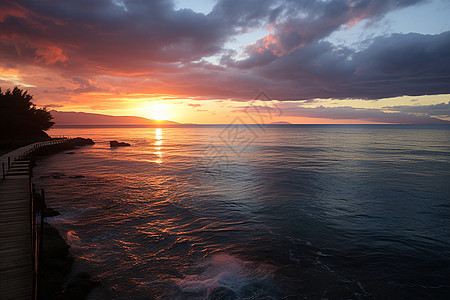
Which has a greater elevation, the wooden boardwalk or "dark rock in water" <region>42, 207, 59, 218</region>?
the wooden boardwalk

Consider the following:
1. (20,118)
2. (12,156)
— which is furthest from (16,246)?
(20,118)

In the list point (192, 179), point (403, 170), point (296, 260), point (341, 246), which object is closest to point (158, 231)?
point (296, 260)

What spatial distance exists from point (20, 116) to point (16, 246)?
84.2 metres

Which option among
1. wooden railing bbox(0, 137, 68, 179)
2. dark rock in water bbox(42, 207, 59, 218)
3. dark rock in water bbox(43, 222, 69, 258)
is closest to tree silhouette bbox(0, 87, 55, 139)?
wooden railing bbox(0, 137, 68, 179)

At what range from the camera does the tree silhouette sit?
70.8m

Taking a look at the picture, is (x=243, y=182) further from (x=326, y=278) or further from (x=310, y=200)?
(x=326, y=278)

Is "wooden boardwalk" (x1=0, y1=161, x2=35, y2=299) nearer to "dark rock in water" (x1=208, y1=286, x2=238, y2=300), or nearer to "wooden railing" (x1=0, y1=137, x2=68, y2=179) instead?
"dark rock in water" (x1=208, y1=286, x2=238, y2=300)

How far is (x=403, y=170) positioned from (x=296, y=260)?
39.7 meters

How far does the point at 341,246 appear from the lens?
1723 cm

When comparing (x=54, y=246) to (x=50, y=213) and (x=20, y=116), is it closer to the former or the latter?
(x=50, y=213)

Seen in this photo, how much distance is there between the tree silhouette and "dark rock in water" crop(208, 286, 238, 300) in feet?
275

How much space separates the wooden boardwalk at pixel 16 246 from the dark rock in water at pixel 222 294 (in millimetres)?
7355

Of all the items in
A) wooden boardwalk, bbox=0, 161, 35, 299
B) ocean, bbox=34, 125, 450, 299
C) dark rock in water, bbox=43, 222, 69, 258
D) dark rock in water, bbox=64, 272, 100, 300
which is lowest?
ocean, bbox=34, 125, 450, 299

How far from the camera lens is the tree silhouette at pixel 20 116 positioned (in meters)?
70.8
